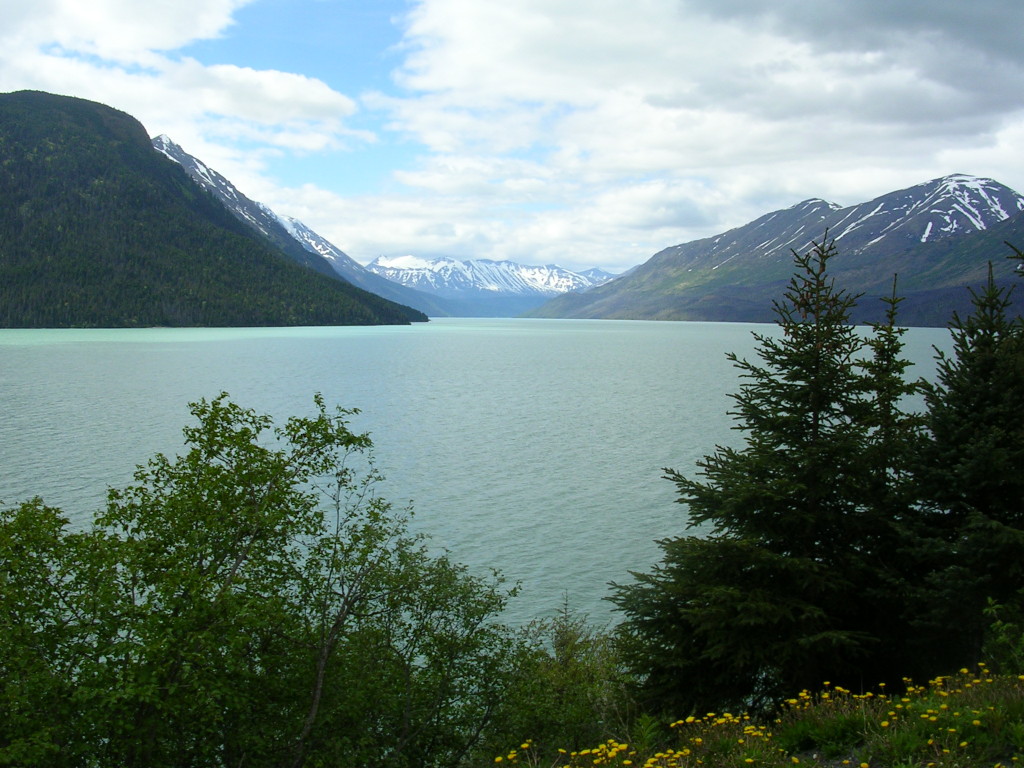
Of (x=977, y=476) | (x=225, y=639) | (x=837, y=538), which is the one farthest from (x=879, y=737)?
(x=225, y=639)

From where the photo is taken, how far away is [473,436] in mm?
64812

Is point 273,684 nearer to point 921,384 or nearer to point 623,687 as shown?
point 623,687

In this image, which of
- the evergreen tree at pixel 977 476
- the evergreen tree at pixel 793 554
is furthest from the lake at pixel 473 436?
the evergreen tree at pixel 977 476

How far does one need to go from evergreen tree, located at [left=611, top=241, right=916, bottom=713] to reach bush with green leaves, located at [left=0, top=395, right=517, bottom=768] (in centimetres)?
435

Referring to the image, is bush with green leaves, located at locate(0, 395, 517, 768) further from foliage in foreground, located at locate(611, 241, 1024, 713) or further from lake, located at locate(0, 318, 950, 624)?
lake, located at locate(0, 318, 950, 624)

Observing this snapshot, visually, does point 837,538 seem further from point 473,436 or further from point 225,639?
point 473,436

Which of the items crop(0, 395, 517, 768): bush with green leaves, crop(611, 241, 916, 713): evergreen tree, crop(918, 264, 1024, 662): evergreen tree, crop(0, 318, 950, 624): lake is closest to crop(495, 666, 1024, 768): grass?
crop(918, 264, 1024, 662): evergreen tree

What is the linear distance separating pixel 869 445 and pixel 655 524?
21.1 meters

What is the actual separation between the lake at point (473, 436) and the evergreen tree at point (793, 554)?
492 centimetres

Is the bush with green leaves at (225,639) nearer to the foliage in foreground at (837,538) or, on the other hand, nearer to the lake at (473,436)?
the foliage in foreground at (837,538)

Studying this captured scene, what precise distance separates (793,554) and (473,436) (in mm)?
47241

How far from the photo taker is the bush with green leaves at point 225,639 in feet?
38.4

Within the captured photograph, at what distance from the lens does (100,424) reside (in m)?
63.9

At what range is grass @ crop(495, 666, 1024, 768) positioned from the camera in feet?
32.9
